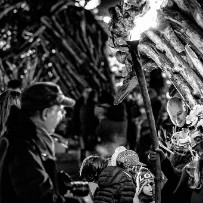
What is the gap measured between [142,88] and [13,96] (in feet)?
Answer: 6.66

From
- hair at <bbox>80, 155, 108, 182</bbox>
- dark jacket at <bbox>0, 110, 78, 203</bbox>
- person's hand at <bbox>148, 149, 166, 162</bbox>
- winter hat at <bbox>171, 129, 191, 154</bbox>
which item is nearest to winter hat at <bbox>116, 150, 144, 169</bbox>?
hair at <bbox>80, 155, 108, 182</bbox>

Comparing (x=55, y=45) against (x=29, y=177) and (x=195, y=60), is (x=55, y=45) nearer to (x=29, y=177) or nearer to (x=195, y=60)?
Answer: (x=195, y=60)

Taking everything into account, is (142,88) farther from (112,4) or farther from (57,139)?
(57,139)

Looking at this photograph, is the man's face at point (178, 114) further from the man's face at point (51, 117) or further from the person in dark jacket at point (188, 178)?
the man's face at point (51, 117)

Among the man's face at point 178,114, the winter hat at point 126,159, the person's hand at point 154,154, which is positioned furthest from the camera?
the man's face at point 178,114

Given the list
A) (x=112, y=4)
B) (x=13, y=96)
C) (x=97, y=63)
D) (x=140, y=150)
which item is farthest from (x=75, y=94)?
(x=112, y=4)

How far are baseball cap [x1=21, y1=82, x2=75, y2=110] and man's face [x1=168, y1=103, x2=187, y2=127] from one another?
2.02 metres

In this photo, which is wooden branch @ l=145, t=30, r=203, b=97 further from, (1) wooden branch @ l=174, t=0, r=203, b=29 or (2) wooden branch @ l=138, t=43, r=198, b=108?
(1) wooden branch @ l=174, t=0, r=203, b=29

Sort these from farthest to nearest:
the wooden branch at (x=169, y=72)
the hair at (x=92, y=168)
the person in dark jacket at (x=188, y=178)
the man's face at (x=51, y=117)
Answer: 1. the hair at (x=92, y=168)
2. the wooden branch at (x=169, y=72)
3. the man's face at (x=51, y=117)
4. the person in dark jacket at (x=188, y=178)

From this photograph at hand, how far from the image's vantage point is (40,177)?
3.88 metres

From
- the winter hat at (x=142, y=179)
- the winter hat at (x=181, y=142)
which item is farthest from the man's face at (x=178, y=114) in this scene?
the winter hat at (x=142, y=179)

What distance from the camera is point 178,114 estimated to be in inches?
227

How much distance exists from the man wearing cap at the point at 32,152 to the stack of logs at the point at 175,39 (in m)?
1.09

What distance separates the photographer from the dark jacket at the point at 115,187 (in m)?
4.99
